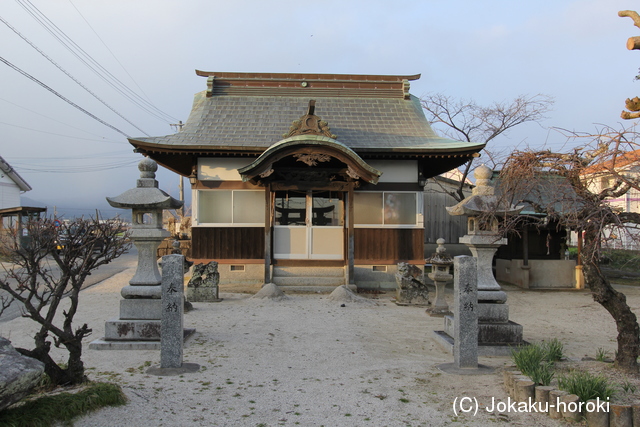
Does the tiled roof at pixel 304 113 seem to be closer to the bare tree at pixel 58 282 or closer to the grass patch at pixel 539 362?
the bare tree at pixel 58 282

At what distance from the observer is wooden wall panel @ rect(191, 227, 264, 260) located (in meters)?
13.5

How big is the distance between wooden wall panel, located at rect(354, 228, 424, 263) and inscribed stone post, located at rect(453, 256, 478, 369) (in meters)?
7.45

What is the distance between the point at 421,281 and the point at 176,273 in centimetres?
719

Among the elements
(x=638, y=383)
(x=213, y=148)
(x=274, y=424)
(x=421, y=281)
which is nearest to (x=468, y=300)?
(x=638, y=383)

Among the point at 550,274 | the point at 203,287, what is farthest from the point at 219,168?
the point at 550,274

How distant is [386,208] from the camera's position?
13875mm

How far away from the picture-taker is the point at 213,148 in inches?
495

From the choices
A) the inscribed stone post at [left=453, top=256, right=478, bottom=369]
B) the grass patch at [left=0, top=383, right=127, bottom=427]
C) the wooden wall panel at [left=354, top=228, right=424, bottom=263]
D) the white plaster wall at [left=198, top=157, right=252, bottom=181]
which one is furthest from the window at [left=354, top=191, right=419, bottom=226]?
the grass patch at [left=0, top=383, right=127, bottom=427]

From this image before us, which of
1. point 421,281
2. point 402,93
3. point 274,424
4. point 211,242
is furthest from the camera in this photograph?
point 402,93

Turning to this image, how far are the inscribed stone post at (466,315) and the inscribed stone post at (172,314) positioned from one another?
3.67 m

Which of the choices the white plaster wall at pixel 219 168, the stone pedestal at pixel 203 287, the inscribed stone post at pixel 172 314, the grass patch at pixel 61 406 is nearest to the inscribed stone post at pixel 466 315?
the inscribed stone post at pixel 172 314

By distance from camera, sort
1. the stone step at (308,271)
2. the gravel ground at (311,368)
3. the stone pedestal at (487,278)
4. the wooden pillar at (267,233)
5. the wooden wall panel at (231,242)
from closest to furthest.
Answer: the gravel ground at (311,368), the stone pedestal at (487,278), the wooden pillar at (267,233), the stone step at (308,271), the wooden wall panel at (231,242)

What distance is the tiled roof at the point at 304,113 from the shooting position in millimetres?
13156

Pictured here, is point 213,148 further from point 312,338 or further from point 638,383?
point 638,383
